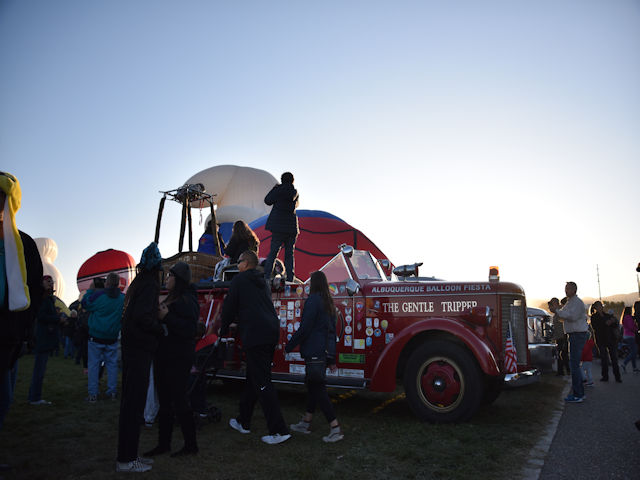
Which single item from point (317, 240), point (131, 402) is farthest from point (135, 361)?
point (317, 240)

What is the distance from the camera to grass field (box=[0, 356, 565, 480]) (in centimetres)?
400

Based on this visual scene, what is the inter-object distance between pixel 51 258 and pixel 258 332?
39899 mm

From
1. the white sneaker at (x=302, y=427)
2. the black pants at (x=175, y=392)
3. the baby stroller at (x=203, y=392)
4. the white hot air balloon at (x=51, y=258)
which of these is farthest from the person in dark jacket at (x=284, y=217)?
the white hot air balloon at (x=51, y=258)

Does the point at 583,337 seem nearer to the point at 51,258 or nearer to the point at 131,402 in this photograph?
the point at 131,402

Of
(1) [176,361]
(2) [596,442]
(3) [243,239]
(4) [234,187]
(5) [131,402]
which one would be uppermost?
(4) [234,187]

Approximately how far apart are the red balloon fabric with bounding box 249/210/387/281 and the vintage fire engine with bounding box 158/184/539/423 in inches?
295

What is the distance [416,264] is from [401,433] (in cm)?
219

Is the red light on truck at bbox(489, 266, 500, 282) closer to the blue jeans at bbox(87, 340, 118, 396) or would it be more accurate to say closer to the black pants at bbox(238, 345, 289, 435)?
the black pants at bbox(238, 345, 289, 435)

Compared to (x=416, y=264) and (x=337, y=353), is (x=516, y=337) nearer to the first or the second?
(x=416, y=264)

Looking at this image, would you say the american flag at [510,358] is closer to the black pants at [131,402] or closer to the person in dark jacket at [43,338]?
the black pants at [131,402]

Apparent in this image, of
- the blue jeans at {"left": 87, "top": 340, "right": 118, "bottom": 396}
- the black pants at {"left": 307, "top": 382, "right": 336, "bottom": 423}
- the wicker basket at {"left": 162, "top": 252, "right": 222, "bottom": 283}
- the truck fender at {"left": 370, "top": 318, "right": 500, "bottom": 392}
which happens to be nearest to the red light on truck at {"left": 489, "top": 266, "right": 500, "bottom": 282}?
the truck fender at {"left": 370, "top": 318, "right": 500, "bottom": 392}

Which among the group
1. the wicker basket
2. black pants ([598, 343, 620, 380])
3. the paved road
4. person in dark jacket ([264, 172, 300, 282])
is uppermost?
person in dark jacket ([264, 172, 300, 282])

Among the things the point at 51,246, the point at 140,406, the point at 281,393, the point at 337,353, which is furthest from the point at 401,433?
the point at 51,246

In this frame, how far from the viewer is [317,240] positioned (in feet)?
50.9
